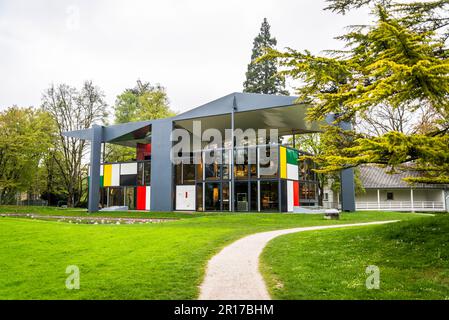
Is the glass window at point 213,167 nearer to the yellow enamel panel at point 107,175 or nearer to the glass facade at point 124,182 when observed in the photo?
the glass facade at point 124,182

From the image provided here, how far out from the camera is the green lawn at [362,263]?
5.55 m

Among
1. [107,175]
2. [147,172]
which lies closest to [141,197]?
[147,172]

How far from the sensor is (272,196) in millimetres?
26297

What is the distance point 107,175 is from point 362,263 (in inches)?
1240

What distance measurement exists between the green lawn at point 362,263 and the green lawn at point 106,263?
1710 millimetres

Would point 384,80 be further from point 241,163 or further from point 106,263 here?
point 241,163

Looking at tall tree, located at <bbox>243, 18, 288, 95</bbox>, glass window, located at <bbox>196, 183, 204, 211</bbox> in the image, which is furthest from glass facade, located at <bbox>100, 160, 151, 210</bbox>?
tall tree, located at <bbox>243, 18, 288, 95</bbox>

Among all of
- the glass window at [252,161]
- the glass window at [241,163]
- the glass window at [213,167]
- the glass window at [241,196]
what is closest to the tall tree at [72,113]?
the glass window at [213,167]

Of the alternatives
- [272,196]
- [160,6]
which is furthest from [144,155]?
[160,6]

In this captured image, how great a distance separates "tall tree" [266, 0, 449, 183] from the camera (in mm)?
5363

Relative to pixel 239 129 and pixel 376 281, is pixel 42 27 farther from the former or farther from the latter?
pixel 376 281

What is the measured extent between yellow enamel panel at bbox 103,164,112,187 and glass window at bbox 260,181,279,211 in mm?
16796

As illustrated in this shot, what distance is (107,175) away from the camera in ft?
115
